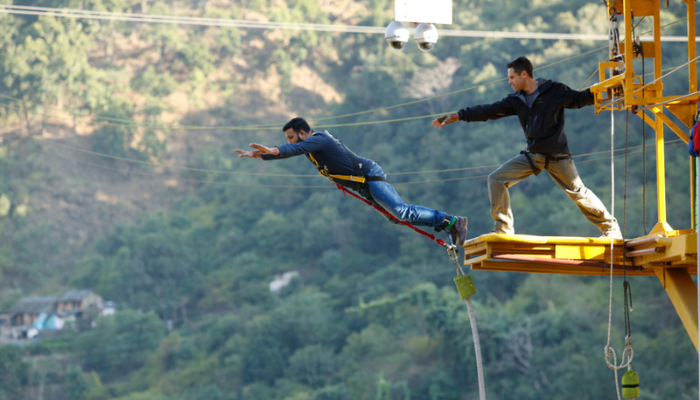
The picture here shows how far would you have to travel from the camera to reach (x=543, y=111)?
7938 millimetres

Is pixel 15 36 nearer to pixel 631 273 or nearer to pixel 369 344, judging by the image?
pixel 369 344

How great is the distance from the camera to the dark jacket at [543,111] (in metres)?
7.90

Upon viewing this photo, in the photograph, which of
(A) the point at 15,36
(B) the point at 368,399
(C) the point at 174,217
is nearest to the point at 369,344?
(B) the point at 368,399

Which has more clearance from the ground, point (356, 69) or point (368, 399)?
point (356, 69)

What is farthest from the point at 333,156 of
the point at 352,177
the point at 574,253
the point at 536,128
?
the point at 574,253

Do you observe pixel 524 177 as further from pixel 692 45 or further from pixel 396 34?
pixel 396 34

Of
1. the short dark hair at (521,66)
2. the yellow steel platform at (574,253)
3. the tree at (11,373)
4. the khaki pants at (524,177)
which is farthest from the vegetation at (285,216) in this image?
the short dark hair at (521,66)

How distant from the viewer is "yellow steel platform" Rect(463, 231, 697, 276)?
7820 millimetres

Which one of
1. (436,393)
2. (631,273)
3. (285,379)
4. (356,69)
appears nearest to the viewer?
(631,273)

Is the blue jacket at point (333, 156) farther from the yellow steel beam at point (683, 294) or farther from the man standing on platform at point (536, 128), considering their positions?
the yellow steel beam at point (683, 294)

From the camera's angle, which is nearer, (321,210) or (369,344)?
(369,344)

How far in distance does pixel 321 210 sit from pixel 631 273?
57107 millimetres

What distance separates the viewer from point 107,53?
80.9m

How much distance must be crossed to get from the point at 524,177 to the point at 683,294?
1.84 meters
